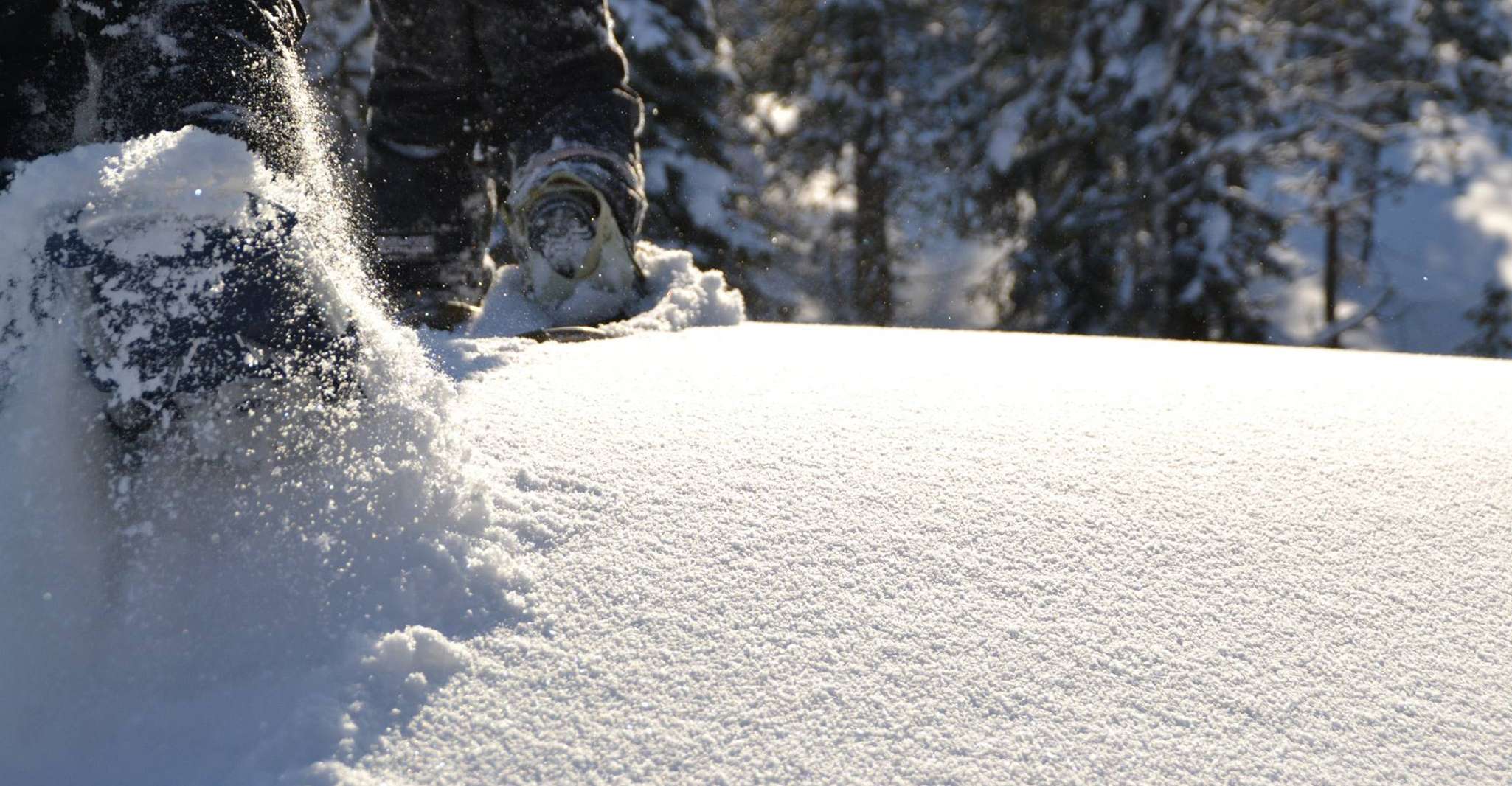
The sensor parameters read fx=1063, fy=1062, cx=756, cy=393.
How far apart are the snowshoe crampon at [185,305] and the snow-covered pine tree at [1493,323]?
12920mm

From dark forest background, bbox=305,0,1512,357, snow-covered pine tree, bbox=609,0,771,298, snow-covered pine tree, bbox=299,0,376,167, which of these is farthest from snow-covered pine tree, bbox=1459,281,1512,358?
snow-covered pine tree, bbox=299,0,376,167

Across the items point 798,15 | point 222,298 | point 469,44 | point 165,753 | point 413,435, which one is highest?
point 798,15

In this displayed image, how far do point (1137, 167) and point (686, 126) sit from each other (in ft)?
16.2

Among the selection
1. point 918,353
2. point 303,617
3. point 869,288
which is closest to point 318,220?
point 303,617

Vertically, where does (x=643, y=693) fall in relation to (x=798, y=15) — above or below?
below

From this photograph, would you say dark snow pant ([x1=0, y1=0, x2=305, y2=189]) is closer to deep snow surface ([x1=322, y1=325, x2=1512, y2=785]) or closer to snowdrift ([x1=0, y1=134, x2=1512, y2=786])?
snowdrift ([x1=0, y1=134, x2=1512, y2=786])

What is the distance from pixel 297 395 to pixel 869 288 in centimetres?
1390

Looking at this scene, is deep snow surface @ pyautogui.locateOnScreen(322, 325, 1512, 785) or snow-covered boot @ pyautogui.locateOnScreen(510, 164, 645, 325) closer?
→ deep snow surface @ pyautogui.locateOnScreen(322, 325, 1512, 785)

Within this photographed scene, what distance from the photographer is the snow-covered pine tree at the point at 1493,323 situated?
1121cm

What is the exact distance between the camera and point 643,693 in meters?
0.77

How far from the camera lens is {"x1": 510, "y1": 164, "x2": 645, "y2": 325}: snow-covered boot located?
7.24 ft

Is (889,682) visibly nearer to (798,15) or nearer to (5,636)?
(5,636)

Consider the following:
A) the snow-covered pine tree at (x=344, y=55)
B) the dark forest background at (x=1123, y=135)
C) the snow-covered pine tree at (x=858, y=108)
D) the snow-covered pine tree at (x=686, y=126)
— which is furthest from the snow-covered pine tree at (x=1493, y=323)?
the snow-covered pine tree at (x=344, y=55)

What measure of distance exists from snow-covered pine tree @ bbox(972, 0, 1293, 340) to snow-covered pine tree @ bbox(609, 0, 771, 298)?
3103 millimetres
